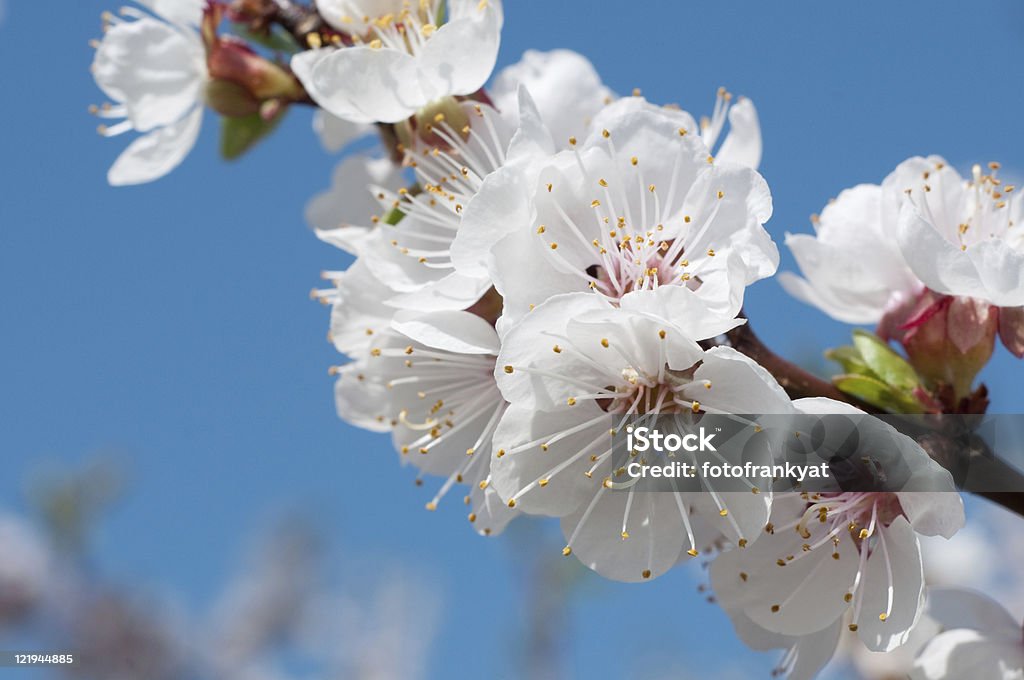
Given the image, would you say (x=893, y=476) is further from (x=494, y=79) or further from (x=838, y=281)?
(x=494, y=79)

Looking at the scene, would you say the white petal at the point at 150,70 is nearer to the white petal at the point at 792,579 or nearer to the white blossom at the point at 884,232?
the white blossom at the point at 884,232

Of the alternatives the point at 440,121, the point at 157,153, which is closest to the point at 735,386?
the point at 440,121

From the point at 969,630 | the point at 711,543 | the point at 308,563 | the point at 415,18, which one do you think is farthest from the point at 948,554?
the point at 308,563

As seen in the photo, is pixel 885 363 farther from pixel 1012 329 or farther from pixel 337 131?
pixel 337 131

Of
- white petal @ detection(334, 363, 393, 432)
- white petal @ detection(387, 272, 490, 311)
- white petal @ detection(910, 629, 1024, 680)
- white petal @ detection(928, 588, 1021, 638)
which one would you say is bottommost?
white petal @ detection(910, 629, 1024, 680)

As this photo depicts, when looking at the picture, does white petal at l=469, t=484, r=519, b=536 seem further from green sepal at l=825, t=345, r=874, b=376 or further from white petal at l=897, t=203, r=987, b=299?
white petal at l=897, t=203, r=987, b=299

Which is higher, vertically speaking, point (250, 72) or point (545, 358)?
point (250, 72)

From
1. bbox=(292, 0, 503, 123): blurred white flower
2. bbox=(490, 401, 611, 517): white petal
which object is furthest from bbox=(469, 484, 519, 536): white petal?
bbox=(292, 0, 503, 123): blurred white flower
